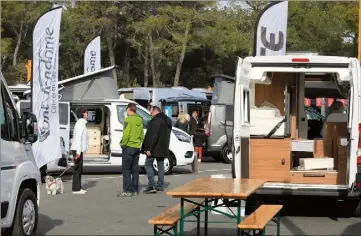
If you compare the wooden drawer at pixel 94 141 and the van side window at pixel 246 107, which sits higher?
the van side window at pixel 246 107

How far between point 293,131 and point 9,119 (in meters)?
6.07

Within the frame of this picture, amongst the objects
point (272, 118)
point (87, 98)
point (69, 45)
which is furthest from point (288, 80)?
point (69, 45)

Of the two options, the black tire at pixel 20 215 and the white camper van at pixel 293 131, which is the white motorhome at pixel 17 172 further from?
the white camper van at pixel 293 131

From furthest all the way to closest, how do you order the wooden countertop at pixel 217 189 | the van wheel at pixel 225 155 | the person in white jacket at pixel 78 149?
the van wheel at pixel 225 155
the person in white jacket at pixel 78 149
the wooden countertop at pixel 217 189

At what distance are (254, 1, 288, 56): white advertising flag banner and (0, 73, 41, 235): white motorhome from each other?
404 inches

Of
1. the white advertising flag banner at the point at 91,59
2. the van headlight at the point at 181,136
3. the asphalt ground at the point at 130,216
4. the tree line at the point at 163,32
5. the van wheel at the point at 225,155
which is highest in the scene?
the tree line at the point at 163,32

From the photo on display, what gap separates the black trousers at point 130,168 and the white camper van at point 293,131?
2656mm

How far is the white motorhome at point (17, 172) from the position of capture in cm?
825

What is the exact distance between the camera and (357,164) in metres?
10.7

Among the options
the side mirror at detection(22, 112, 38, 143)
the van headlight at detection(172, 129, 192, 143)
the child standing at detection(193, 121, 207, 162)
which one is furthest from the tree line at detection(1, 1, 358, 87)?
the side mirror at detection(22, 112, 38, 143)

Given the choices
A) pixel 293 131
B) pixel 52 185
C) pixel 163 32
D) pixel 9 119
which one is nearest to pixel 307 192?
pixel 293 131

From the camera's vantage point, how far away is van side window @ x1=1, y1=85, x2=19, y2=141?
8602 millimetres

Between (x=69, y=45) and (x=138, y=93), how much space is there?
58.5 feet

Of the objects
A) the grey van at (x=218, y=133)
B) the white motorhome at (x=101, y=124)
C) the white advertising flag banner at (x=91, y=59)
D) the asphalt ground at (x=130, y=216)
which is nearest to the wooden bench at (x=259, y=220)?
the asphalt ground at (x=130, y=216)
